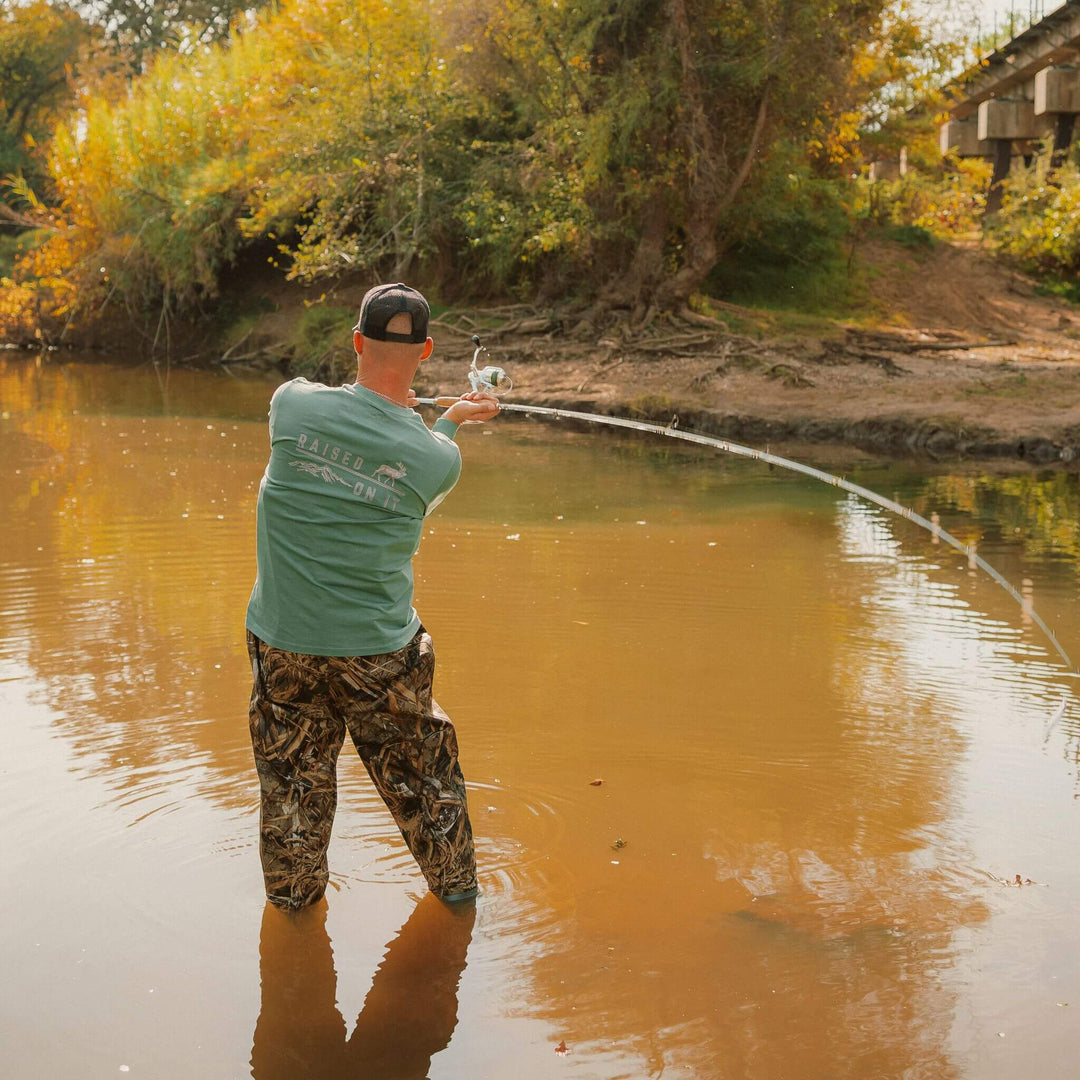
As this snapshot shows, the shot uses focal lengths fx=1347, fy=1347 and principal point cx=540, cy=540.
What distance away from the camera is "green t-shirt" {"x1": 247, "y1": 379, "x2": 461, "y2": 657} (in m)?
3.33

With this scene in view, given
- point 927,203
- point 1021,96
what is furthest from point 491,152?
point 1021,96

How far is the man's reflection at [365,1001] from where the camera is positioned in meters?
3.19

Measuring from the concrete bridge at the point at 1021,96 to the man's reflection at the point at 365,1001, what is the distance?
21.8 meters

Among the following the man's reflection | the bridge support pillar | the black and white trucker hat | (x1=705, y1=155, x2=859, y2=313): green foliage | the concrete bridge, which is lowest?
the man's reflection

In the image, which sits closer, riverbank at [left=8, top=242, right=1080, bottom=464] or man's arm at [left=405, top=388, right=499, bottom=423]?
man's arm at [left=405, top=388, right=499, bottom=423]

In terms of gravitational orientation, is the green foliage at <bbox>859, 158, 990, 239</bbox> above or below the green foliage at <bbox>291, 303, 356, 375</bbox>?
above

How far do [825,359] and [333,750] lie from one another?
14.3m

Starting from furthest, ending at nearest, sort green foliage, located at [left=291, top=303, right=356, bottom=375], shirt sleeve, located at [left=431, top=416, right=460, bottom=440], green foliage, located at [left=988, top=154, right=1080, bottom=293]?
green foliage, located at [left=988, top=154, right=1080, bottom=293], green foliage, located at [left=291, top=303, right=356, bottom=375], shirt sleeve, located at [left=431, top=416, right=460, bottom=440]

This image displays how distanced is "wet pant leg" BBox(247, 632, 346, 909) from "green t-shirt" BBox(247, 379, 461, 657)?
9 cm

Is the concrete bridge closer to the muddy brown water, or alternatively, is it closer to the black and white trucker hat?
the muddy brown water

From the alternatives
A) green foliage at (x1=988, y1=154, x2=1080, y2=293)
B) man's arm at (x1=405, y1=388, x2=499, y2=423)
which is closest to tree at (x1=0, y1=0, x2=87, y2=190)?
green foliage at (x1=988, y1=154, x2=1080, y2=293)

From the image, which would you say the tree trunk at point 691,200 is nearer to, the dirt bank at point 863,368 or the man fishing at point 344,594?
the dirt bank at point 863,368

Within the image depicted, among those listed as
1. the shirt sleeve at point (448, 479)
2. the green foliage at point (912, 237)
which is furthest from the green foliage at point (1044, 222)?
the shirt sleeve at point (448, 479)

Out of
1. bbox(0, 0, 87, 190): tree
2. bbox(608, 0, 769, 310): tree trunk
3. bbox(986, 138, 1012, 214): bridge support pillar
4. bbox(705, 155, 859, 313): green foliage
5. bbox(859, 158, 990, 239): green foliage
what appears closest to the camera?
bbox(608, 0, 769, 310): tree trunk
